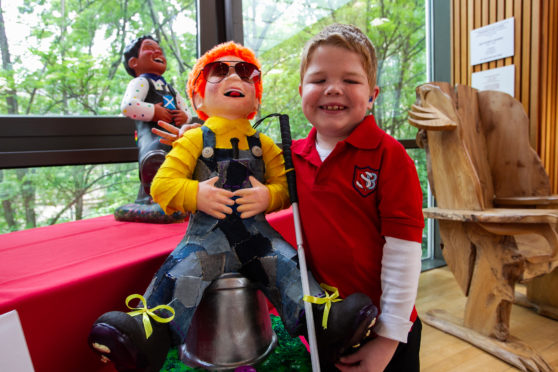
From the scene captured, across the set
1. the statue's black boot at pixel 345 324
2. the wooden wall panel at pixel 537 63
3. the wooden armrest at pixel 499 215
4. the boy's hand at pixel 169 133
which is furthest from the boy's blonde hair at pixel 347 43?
the wooden wall panel at pixel 537 63

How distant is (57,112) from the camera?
5.23 ft

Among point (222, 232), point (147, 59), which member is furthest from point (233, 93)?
point (147, 59)

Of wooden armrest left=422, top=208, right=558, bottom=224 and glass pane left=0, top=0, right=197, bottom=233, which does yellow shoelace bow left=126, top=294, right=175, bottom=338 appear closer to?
glass pane left=0, top=0, right=197, bottom=233

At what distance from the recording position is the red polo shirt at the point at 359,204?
2.79 feet

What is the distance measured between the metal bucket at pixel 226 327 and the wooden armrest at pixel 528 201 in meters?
1.78

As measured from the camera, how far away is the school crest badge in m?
0.87

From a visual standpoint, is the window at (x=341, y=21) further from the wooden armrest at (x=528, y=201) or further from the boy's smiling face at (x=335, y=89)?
the boy's smiling face at (x=335, y=89)

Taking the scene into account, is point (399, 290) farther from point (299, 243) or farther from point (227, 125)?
point (227, 125)

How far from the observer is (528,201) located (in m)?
1.96

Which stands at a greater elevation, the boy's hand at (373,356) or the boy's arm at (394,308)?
the boy's arm at (394,308)

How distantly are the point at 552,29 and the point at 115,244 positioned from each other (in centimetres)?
289

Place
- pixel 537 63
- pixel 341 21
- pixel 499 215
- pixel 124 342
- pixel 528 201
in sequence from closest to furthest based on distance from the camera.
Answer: pixel 124 342, pixel 499 215, pixel 528 201, pixel 537 63, pixel 341 21

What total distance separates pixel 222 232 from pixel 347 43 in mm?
539

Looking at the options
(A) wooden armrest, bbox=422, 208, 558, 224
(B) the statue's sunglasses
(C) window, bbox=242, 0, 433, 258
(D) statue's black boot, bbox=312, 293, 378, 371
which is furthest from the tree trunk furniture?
(D) statue's black boot, bbox=312, 293, 378, 371
